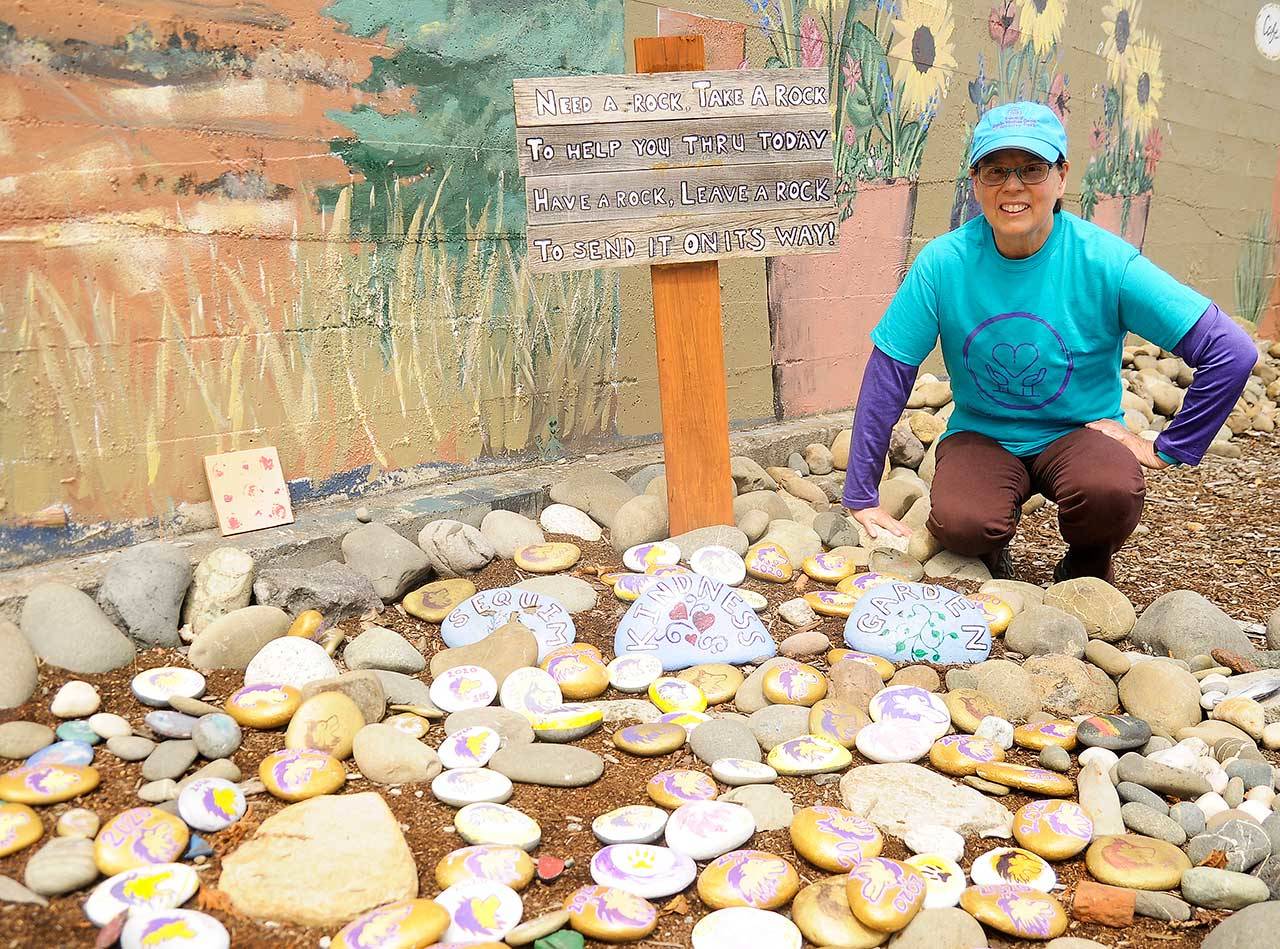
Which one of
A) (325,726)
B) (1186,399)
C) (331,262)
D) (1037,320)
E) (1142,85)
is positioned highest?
(1142,85)

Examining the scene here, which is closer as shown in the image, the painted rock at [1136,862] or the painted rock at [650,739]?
the painted rock at [1136,862]

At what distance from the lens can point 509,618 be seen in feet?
9.45

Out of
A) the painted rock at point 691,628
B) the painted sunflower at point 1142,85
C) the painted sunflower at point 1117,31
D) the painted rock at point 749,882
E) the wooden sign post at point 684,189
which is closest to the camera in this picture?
the painted rock at point 749,882

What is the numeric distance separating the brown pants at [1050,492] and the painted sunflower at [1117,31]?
4452mm

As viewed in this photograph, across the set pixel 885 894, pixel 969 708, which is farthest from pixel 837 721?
pixel 885 894

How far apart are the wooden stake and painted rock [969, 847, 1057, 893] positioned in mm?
1632

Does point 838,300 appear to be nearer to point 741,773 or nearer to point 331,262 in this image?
point 331,262

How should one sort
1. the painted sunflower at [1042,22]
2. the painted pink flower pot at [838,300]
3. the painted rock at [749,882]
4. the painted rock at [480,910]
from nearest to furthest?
the painted rock at [480,910] < the painted rock at [749,882] < the painted pink flower pot at [838,300] < the painted sunflower at [1042,22]

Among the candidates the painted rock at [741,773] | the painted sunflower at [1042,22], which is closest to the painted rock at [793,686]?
the painted rock at [741,773]

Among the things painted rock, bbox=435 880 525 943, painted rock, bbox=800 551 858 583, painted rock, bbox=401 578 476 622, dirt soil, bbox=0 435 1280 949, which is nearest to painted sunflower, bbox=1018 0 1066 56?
dirt soil, bbox=0 435 1280 949

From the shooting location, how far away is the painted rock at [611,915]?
1756 millimetres

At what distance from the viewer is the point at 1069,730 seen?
241 cm

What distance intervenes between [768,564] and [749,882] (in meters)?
1.51

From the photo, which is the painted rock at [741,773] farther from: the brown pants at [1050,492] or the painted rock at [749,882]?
the brown pants at [1050,492]
